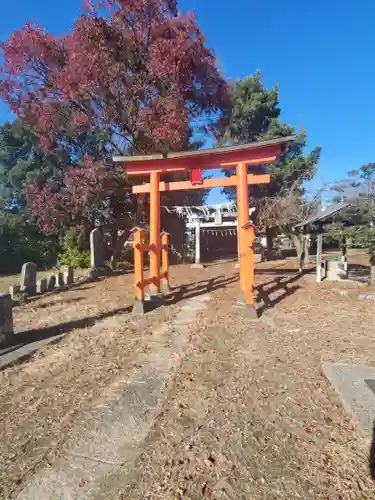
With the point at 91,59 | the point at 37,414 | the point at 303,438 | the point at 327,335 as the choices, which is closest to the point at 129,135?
the point at 91,59

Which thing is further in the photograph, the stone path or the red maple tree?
the red maple tree

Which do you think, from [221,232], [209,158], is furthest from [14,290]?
[221,232]

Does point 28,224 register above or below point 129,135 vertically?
below

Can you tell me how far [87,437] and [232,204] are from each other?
565 inches

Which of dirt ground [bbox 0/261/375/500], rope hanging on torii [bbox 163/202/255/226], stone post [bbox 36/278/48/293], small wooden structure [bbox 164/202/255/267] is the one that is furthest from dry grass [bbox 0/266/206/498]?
rope hanging on torii [bbox 163/202/255/226]

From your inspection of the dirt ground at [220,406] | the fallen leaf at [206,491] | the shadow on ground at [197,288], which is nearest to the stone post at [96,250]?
the shadow on ground at [197,288]

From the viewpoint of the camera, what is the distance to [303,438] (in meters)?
2.20

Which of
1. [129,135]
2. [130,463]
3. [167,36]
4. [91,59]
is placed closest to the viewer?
[130,463]

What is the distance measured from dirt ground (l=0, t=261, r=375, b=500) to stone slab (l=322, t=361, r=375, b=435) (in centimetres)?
10

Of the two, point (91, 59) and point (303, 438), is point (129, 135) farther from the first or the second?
point (303, 438)

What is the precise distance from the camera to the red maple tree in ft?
30.5

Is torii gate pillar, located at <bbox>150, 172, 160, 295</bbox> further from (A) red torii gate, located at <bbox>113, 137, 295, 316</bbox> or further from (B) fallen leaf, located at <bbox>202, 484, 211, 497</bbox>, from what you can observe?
(B) fallen leaf, located at <bbox>202, 484, 211, 497</bbox>

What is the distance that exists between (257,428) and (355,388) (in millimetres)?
1164

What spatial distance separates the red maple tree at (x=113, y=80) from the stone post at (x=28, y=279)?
393 centimetres
